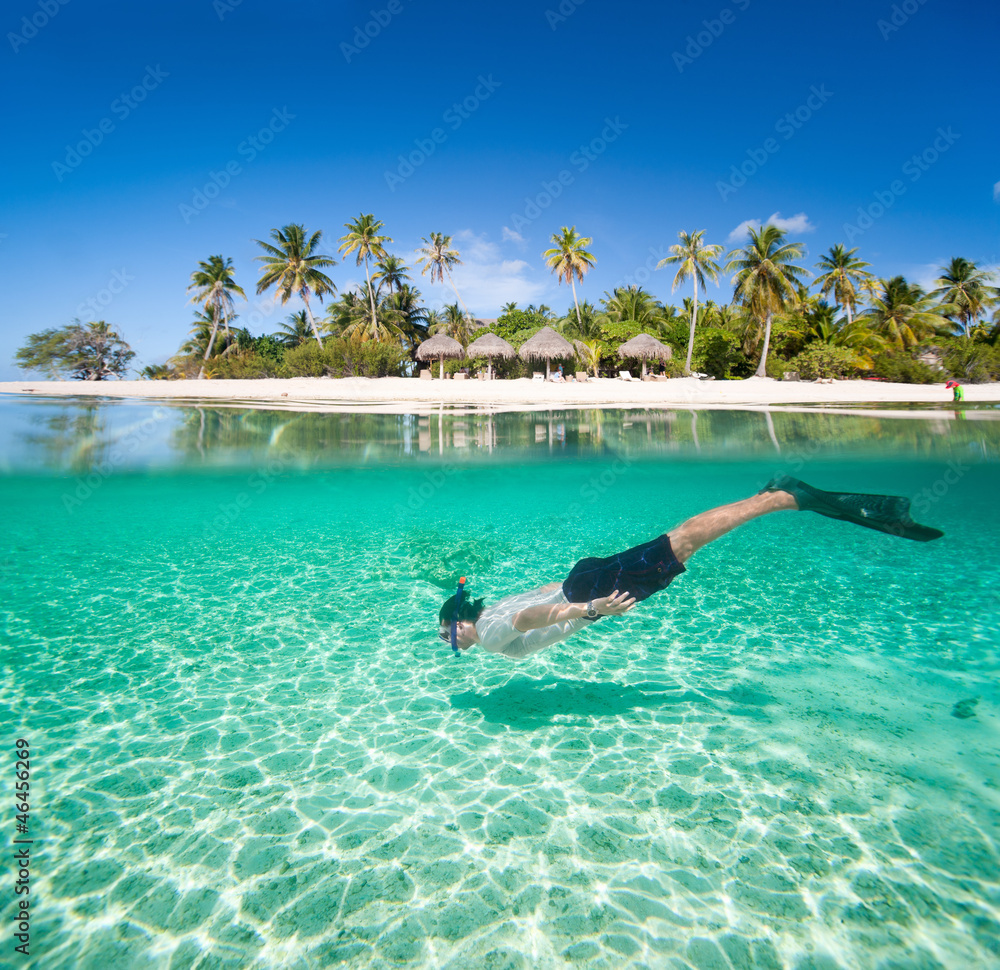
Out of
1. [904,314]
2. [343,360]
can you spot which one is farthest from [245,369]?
[904,314]

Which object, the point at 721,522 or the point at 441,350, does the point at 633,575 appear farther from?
the point at 441,350

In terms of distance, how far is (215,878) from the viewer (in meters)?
3.32

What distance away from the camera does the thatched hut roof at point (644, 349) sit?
118 ft

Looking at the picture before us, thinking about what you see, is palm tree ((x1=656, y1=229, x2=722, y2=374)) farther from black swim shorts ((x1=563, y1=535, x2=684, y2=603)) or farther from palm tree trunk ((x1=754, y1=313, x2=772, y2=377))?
black swim shorts ((x1=563, y1=535, x2=684, y2=603))

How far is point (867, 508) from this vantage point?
3859mm

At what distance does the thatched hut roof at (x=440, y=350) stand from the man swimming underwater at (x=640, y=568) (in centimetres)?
3409

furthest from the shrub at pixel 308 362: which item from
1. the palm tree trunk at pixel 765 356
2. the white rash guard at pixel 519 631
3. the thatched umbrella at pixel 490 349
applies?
the white rash guard at pixel 519 631

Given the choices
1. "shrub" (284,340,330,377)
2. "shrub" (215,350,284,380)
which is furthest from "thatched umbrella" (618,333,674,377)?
"shrub" (215,350,284,380)

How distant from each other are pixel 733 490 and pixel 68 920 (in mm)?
19271

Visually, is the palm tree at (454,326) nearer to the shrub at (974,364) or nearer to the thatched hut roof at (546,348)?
the thatched hut roof at (546,348)

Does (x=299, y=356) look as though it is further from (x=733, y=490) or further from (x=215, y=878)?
(x=215, y=878)

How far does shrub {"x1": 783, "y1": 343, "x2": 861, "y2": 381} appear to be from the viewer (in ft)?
113

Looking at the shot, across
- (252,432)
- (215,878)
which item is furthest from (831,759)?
(252,432)

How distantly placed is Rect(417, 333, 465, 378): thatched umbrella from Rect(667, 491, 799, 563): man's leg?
3360cm
